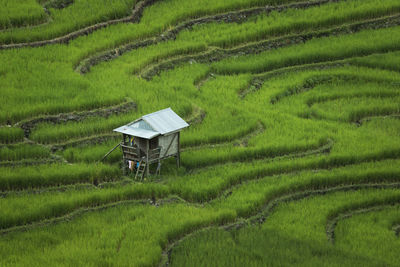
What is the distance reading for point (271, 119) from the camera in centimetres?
2100

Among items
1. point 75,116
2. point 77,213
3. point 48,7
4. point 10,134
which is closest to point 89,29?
point 48,7

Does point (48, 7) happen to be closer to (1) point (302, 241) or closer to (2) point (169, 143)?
(2) point (169, 143)

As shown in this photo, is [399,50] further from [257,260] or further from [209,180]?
[257,260]

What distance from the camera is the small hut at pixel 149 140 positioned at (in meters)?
17.6

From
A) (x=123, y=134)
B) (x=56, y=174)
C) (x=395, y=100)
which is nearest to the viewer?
(x=56, y=174)

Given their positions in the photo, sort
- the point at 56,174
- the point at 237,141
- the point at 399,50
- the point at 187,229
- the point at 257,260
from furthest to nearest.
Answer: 1. the point at 399,50
2. the point at 237,141
3. the point at 56,174
4. the point at 187,229
5. the point at 257,260

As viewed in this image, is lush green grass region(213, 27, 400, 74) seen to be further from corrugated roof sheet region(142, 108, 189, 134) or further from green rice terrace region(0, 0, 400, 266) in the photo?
corrugated roof sheet region(142, 108, 189, 134)

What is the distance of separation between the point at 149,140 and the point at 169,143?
505mm

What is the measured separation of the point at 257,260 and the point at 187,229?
1.77 metres

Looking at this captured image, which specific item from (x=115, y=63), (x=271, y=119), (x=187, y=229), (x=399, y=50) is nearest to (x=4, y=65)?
(x=115, y=63)

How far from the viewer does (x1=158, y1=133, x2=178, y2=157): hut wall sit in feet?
58.7

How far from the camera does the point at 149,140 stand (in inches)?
701

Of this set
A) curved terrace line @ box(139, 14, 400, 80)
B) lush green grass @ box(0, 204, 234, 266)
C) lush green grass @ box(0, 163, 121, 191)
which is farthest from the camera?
curved terrace line @ box(139, 14, 400, 80)

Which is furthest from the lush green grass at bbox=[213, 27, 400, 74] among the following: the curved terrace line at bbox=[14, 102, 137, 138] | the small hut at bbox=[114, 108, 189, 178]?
the small hut at bbox=[114, 108, 189, 178]
